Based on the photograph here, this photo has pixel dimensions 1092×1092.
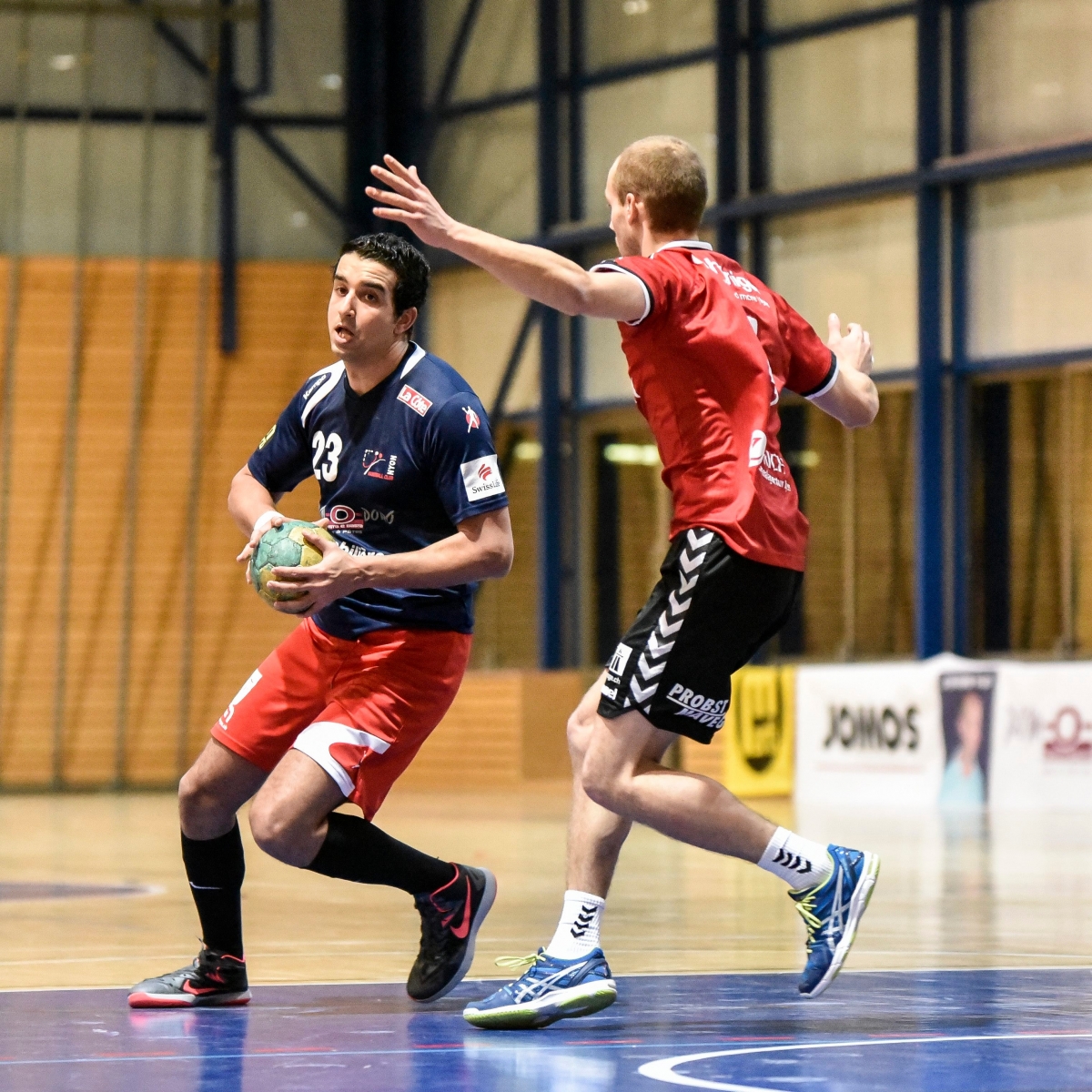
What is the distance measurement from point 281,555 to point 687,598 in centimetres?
97

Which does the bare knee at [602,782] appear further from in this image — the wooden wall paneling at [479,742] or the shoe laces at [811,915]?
the wooden wall paneling at [479,742]

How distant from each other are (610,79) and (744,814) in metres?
16.7

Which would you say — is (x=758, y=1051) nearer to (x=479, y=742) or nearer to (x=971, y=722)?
(x=971, y=722)

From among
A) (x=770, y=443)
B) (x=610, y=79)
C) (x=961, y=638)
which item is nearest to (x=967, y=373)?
(x=961, y=638)

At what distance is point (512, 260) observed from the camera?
4.73 meters

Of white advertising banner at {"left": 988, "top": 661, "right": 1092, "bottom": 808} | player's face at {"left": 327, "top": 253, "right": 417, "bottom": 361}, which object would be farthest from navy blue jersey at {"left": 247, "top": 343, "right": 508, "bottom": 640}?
white advertising banner at {"left": 988, "top": 661, "right": 1092, "bottom": 808}

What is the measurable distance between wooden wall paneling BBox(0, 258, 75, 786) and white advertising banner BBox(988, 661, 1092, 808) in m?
10.0

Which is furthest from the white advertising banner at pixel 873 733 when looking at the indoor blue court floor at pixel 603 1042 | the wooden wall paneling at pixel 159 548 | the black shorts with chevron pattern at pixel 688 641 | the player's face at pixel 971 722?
the black shorts with chevron pattern at pixel 688 641

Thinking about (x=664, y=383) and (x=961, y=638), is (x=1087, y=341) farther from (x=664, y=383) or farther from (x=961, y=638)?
(x=664, y=383)

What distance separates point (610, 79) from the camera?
21.1 m

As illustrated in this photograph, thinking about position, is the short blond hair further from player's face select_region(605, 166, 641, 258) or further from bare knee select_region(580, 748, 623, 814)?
bare knee select_region(580, 748, 623, 814)

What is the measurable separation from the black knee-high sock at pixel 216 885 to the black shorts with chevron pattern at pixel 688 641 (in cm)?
120

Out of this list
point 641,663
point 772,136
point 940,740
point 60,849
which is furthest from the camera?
point 772,136

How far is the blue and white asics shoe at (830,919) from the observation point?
5172 mm
